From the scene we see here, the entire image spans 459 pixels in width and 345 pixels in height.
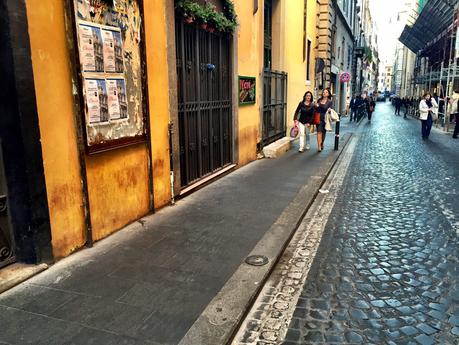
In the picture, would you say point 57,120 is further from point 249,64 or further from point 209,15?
point 249,64

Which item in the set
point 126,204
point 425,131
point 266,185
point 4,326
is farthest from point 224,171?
point 425,131

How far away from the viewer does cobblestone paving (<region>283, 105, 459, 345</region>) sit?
3.16 m

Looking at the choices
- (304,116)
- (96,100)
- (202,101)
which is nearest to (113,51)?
(96,100)

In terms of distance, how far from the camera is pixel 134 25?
203 inches

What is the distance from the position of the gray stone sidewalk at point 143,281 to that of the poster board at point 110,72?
4.08 feet

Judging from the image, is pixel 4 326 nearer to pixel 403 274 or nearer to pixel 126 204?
pixel 126 204

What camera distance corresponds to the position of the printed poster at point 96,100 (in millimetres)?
4387

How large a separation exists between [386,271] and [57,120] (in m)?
3.76

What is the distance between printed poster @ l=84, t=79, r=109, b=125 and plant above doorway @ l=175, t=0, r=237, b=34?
2.46m

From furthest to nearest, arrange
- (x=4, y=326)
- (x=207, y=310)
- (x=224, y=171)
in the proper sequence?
(x=224, y=171), (x=207, y=310), (x=4, y=326)

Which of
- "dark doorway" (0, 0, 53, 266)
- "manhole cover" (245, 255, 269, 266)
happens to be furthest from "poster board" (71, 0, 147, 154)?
"manhole cover" (245, 255, 269, 266)

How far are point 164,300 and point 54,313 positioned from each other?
881mm

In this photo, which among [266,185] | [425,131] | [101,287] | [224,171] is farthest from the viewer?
[425,131]

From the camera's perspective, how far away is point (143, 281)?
379 centimetres
